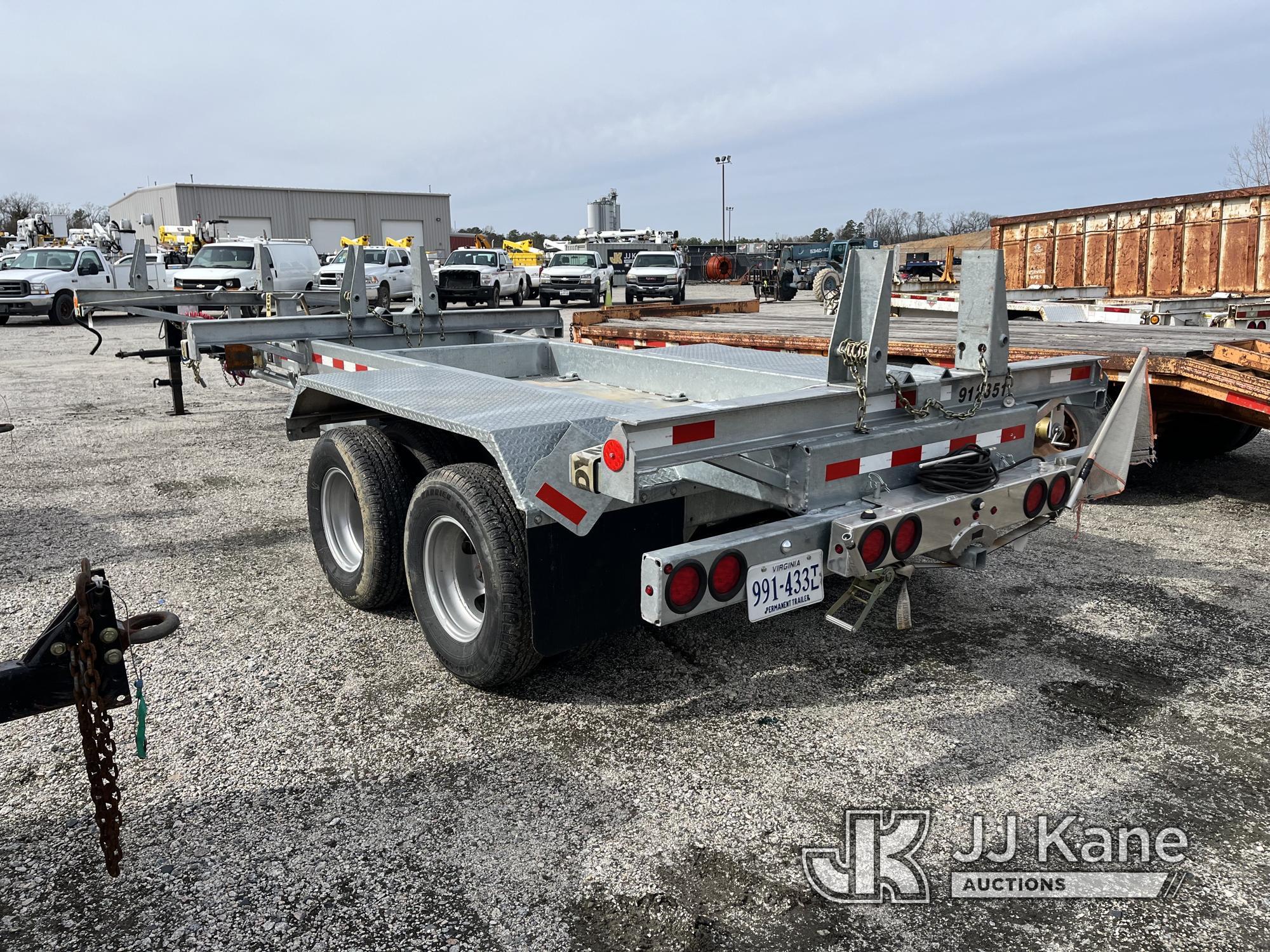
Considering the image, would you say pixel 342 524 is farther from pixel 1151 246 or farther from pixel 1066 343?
pixel 1151 246

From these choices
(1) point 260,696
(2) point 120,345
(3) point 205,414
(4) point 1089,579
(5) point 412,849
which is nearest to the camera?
(5) point 412,849

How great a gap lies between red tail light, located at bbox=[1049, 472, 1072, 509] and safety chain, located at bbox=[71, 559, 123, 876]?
10.6ft

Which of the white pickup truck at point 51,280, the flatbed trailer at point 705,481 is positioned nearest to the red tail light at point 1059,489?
the flatbed trailer at point 705,481

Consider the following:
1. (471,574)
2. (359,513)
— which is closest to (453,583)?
(471,574)

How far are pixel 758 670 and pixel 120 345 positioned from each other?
19.0 meters

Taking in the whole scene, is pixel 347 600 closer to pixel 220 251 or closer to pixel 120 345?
pixel 120 345

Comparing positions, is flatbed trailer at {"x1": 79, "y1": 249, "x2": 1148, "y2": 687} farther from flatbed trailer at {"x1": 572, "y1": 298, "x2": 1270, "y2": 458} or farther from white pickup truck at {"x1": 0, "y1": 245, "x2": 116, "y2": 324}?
white pickup truck at {"x1": 0, "y1": 245, "x2": 116, "y2": 324}

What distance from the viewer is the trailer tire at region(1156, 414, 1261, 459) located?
7.14 metres

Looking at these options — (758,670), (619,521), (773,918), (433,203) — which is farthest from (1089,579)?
(433,203)

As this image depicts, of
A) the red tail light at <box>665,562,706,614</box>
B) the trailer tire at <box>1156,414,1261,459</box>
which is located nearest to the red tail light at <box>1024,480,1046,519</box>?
the red tail light at <box>665,562,706,614</box>

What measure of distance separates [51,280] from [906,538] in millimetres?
25574

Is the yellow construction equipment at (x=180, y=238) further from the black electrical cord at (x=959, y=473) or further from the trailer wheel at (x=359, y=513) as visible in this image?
the black electrical cord at (x=959, y=473)

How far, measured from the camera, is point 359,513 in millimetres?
4508

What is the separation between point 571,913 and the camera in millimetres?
2494
